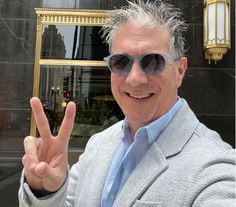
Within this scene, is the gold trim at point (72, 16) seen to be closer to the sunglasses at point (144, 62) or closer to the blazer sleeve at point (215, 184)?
the sunglasses at point (144, 62)

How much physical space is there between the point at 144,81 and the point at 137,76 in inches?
1.5

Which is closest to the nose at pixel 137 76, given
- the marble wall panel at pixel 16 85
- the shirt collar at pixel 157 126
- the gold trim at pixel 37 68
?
the shirt collar at pixel 157 126

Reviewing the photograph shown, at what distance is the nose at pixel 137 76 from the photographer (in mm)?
1530

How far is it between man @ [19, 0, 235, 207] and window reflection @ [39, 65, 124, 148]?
4.97 m

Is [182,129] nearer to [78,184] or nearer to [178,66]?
[178,66]

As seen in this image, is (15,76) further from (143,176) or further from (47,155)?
(143,176)

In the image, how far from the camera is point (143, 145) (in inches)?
58.4

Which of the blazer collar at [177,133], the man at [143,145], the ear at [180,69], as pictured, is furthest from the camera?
the ear at [180,69]

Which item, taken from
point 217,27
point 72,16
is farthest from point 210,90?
point 72,16

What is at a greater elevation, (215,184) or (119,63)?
(119,63)

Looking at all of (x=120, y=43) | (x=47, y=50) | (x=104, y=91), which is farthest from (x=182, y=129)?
(x=47, y=50)

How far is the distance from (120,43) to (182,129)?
19.4 inches

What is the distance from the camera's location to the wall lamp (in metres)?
6.17

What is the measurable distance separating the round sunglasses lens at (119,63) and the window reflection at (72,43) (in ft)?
17.3
